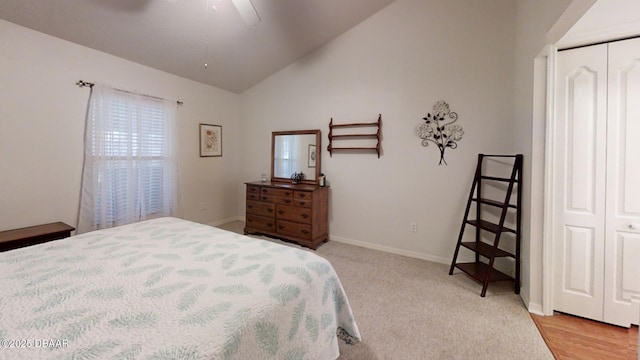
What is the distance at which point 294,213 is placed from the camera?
3.56 meters

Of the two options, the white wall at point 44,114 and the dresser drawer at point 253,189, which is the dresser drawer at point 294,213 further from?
the white wall at point 44,114

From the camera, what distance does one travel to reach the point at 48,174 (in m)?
2.64

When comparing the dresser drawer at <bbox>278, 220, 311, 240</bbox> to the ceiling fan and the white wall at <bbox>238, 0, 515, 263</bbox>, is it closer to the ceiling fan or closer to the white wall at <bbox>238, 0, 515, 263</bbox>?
the white wall at <bbox>238, 0, 515, 263</bbox>

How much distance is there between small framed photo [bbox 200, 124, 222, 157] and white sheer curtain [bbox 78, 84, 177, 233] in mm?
523

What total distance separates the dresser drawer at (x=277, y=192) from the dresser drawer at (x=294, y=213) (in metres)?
0.17

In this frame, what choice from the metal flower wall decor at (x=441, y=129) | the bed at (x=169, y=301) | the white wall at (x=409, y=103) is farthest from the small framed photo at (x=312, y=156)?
the bed at (x=169, y=301)

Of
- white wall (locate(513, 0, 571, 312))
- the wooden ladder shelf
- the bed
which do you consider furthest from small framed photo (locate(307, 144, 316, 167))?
white wall (locate(513, 0, 571, 312))

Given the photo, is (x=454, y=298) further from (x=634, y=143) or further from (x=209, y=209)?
(x=209, y=209)

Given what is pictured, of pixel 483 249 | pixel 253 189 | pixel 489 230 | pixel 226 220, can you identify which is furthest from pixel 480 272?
pixel 226 220

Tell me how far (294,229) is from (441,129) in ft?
7.42

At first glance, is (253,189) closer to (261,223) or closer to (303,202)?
(261,223)

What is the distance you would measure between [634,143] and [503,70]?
1.26 m

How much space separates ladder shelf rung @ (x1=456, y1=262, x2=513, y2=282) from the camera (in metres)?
2.43

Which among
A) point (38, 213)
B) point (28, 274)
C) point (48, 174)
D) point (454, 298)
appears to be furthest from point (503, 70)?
point (38, 213)
